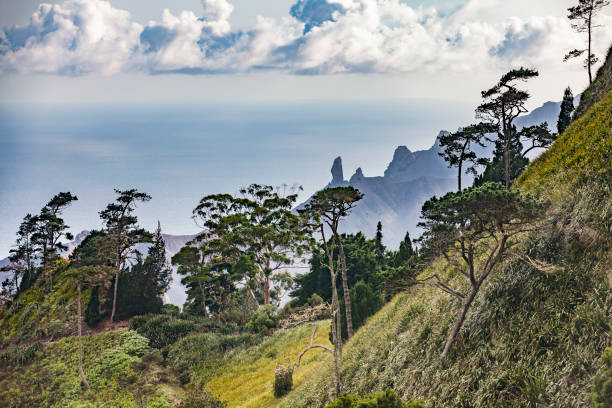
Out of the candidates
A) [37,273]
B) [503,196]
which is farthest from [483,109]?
[37,273]

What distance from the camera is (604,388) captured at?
6344 millimetres

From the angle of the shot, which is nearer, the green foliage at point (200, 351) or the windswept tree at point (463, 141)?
the windswept tree at point (463, 141)

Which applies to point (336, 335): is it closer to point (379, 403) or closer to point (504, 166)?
point (379, 403)

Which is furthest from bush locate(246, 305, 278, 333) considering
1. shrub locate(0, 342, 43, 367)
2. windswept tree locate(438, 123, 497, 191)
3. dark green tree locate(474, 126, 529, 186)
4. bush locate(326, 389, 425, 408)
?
bush locate(326, 389, 425, 408)

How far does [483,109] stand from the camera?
24.7 metres

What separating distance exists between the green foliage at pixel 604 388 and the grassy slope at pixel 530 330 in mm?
891

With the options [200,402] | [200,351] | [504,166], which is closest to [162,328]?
[200,351]

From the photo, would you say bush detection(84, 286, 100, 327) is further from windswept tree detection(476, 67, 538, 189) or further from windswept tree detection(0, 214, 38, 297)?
windswept tree detection(476, 67, 538, 189)

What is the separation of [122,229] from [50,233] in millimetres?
9524

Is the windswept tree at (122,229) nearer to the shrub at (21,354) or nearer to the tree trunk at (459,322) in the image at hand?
the shrub at (21,354)

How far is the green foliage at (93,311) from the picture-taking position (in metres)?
33.8

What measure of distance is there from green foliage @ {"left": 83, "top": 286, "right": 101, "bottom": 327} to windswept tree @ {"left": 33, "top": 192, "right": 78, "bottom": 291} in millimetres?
6983

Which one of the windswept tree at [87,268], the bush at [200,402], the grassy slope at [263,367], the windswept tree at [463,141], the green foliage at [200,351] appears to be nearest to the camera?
the bush at [200,402]

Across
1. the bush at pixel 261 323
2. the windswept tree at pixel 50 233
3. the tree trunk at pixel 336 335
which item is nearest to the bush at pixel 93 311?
the windswept tree at pixel 50 233
